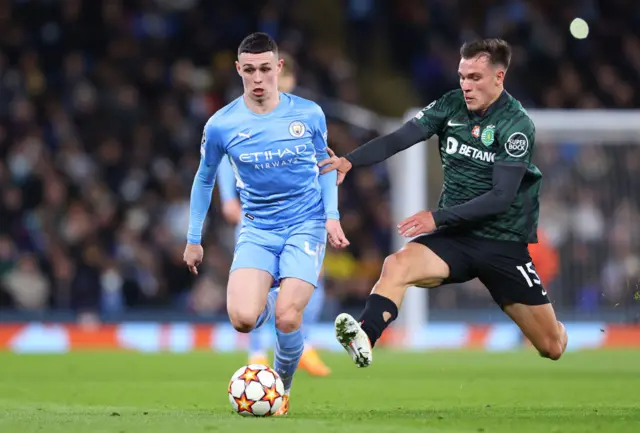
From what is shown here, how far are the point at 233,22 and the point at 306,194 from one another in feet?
42.0

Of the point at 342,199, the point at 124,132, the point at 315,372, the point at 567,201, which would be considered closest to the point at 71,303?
the point at 124,132

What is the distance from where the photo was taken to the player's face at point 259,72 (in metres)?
7.93

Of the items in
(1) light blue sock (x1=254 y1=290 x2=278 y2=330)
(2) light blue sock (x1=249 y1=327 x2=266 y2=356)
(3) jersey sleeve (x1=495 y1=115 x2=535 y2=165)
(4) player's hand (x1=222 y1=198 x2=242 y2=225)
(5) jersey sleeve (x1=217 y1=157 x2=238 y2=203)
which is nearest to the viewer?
(3) jersey sleeve (x1=495 y1=115 x2=535 y2=165)

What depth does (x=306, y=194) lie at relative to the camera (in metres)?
8.12

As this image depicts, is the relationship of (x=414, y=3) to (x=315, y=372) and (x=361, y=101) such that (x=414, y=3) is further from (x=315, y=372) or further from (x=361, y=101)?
(x=315, y=372)

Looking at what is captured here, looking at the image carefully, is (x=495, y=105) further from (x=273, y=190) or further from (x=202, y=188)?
(x=202, y=188)

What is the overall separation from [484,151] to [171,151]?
1111 cm

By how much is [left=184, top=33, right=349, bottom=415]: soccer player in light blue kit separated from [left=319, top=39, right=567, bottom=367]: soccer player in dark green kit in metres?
0.27

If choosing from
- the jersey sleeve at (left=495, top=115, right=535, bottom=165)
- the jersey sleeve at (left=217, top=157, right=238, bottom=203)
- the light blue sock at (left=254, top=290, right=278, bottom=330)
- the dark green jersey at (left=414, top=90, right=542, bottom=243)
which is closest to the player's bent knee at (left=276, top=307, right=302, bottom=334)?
the light blue sock at (left=254, top=290, right=278, bottom=330)

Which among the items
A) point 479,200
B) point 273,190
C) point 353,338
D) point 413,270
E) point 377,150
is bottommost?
point 353,338

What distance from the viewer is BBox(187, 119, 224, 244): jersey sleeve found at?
797 centimetres

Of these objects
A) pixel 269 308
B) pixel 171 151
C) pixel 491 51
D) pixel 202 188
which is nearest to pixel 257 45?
pixel 202 188

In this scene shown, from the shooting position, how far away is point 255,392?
738cm

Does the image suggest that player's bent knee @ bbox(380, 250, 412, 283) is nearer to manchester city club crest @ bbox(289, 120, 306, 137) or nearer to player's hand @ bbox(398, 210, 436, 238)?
player's hand @ bbox(398, 210, 436, 238)
